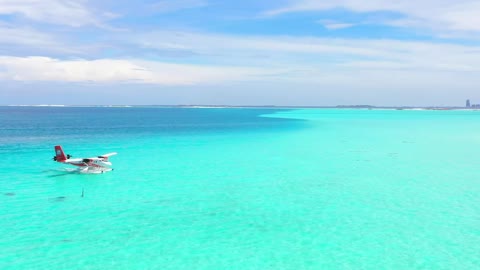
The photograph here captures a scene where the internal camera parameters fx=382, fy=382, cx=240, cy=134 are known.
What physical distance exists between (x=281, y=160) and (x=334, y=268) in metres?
29.2

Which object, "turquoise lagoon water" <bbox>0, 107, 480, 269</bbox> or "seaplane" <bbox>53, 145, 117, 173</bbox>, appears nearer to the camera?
"turquoise lagoon water" <bbox>0, 107, 480, 269</bbox>

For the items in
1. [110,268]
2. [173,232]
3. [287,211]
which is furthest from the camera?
[287,211]

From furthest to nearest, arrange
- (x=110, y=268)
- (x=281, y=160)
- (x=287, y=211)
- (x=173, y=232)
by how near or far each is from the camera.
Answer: (x=281, y=160) < (x=287, y=211) < (x=173, y=232) < (x=110, y=268)

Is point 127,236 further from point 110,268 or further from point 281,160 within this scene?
point 281,160

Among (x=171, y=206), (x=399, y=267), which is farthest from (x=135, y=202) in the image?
(x=399, y=267)

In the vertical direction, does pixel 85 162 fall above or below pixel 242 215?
above

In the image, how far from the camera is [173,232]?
21.4 m

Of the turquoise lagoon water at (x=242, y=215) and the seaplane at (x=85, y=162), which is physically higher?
the seaplane at (x=85, y=162)

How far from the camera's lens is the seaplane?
36.9 meters

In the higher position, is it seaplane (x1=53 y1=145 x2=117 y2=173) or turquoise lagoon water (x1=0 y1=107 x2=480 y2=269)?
seaplane (x1=53 y1=145 x2=117 y2=173)

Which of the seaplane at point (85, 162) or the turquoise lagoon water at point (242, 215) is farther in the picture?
the seaplane at point (85, 162)

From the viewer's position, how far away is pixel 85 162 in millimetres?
37156

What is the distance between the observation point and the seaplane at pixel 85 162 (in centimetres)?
3694

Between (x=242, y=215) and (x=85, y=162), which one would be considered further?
(x=85, y=162)
